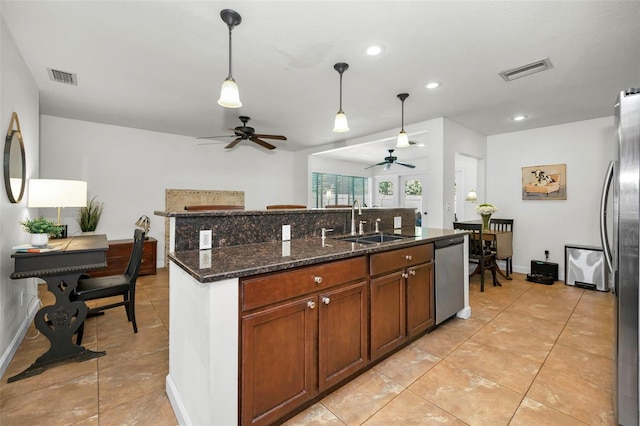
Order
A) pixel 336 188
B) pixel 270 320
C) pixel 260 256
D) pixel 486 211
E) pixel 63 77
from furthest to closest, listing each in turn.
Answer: pixel 336 188, pixel 486 211, pixel 63 77, pixel 260 256, pixel 270 320

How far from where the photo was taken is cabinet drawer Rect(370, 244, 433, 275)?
2.04 meters

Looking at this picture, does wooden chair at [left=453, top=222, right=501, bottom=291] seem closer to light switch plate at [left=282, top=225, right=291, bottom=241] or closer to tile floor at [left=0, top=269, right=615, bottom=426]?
tile floor at [left=0, top=269, right=615, bottom=426]

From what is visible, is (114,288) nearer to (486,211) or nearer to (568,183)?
(486,211)

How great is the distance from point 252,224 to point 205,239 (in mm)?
Answer: 356

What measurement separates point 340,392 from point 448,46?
9.05 feet

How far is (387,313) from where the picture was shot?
2152 mm

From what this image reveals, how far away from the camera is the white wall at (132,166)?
4461mm

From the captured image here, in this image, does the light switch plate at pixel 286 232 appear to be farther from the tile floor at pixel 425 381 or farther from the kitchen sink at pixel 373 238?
the tile floor at pixel 425 381

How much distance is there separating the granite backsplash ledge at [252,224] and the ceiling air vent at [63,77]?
2.27 m

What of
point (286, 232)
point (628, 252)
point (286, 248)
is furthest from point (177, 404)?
point (628, 252)

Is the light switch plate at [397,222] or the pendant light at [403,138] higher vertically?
the pendant light at [403,138]

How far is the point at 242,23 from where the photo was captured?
2070 millimetres

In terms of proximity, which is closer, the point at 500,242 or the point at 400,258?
the point at 400,258

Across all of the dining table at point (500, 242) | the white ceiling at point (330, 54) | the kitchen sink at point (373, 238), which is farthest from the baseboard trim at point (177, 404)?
the dining table at point (500, 242)
